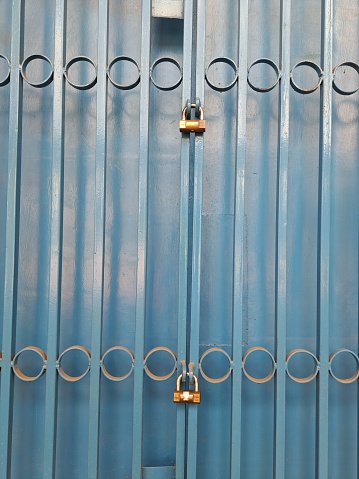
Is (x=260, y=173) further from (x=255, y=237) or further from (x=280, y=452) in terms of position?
(x=280, y=452)

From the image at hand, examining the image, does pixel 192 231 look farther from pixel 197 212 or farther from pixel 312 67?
pixel 312 67

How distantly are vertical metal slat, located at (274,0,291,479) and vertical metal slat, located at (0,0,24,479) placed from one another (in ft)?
2.65

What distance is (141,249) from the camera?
1269 mm

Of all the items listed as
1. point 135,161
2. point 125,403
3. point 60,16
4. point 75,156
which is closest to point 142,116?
point 135,161

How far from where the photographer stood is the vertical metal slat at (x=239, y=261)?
1242 mm

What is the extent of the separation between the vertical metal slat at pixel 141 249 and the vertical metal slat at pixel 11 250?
38cm

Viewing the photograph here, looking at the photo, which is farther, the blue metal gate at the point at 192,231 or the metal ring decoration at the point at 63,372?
the blue metal gate at the point at 192,231

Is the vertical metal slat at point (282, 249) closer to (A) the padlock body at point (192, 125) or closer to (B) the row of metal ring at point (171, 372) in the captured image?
(B) the row of metal ring at point (171, 372)

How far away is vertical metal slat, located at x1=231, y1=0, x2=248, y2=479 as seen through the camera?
1242 mm

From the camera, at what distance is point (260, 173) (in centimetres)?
142

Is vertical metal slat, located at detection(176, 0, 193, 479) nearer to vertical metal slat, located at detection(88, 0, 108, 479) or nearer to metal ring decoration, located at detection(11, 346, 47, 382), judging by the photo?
vertical metal slat, located at detection(88, 0, 108, 479)

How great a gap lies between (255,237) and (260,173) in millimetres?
222

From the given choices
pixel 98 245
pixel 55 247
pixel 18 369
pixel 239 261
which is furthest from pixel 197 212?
pixel 18 369

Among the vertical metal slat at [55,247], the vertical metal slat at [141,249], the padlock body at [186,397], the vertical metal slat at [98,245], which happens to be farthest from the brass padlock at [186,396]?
the vertical metal slat at [55,247]
